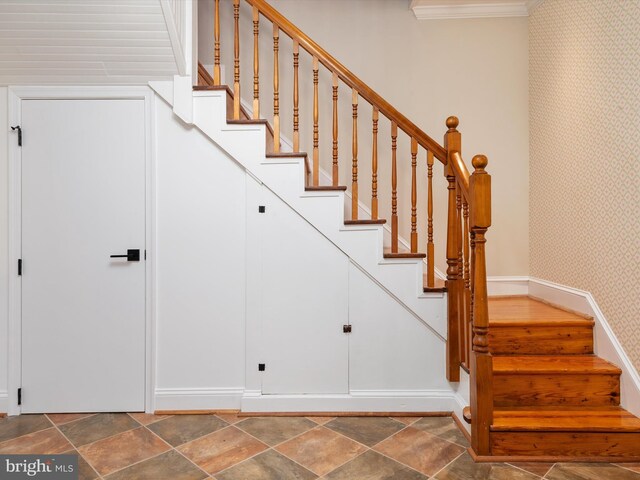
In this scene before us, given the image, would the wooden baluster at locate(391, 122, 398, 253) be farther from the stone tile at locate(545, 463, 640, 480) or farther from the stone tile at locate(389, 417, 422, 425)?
the stone tile at locate(545, 463, 640, 480)

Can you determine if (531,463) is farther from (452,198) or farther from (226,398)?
(226,398)

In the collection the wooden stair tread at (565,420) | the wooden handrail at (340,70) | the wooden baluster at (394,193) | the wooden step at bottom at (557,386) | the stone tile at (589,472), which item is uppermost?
the wooden handrail at (340,70)

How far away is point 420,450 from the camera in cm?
218

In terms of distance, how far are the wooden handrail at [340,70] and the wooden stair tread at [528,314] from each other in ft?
3.69

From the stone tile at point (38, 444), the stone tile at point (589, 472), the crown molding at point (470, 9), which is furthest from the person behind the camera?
the crown molding at point (470, 9)

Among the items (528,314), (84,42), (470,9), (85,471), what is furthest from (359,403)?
(470,9)

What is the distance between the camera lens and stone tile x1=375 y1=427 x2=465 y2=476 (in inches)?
80.7

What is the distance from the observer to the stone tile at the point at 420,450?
205 cm

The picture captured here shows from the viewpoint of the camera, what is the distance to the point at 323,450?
2188 mm

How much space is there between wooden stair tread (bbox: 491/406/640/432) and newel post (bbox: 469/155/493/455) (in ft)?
0.27

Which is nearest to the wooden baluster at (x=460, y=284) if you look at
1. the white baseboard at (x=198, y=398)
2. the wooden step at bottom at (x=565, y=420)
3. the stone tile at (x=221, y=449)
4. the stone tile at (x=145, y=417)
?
the wooden step at bottom at (x=565, y=420)

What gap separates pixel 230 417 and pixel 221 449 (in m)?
0.39

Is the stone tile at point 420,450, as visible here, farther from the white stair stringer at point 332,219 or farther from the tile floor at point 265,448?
the white stair stringer at point 332,219

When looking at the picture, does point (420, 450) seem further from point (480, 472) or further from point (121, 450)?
point (121, 450)
